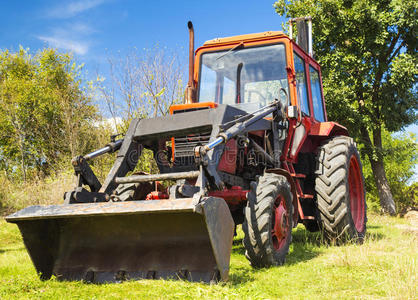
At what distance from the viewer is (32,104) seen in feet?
90.2

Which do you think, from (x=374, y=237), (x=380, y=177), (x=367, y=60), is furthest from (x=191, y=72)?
(x=380, y=177)

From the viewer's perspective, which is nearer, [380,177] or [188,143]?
[188,143]

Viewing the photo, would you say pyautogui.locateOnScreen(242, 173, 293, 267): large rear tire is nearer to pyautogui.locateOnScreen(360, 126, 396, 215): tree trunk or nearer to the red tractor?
the red tractor

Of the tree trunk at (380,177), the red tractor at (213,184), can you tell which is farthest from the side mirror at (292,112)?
the tree trunk at (380,177)

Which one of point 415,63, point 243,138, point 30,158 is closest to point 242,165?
point 243,138

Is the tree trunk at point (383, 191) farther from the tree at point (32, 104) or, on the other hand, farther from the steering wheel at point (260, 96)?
the tree at point (32, 104)

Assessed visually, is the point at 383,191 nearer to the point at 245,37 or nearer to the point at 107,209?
the point at 245,37

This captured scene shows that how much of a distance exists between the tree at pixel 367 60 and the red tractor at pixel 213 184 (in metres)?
6.78

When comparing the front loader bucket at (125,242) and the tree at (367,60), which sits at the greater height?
the tree at (367,60)

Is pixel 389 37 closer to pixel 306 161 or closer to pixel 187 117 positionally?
pixel 306 161

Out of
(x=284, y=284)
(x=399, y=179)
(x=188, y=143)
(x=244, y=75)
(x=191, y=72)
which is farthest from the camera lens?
(x=399, y=179)

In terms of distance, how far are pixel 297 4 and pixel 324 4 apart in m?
1.30

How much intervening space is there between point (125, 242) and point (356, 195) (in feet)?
14.7

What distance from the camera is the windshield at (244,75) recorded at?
6.28 meters
